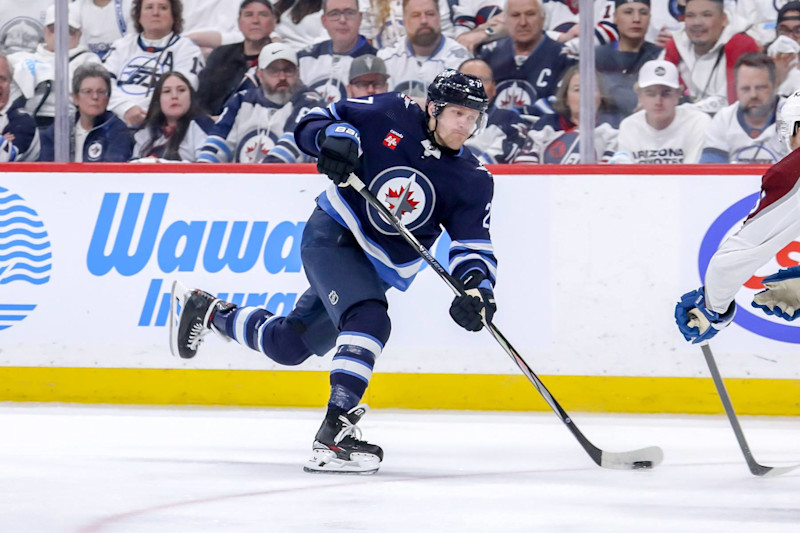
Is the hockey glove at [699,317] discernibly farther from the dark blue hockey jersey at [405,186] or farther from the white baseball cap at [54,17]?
the white baseball cap at [54,17]

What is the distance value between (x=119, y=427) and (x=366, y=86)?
6.11ft

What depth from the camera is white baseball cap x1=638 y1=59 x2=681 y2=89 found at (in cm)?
491

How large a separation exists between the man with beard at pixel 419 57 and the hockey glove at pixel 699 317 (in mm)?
2239

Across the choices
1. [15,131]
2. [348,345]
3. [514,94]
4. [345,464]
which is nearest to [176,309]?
[348,345]

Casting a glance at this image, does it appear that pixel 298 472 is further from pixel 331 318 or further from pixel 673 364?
pixel 673 364

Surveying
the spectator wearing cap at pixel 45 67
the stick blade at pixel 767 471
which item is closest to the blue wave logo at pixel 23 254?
the spectator wearing cap at pixel 45 67

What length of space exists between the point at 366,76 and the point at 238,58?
1.86 feet

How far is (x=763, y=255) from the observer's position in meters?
2.61

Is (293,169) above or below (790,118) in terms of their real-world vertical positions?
below

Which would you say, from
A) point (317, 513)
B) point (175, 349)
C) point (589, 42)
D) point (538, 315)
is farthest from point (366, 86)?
point (317, 513)

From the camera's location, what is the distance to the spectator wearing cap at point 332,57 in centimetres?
509

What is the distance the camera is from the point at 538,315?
15.2 feet

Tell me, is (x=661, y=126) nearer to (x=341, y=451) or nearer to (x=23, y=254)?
(x=341, y=451)

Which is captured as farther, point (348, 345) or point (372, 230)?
point (372, 230)
